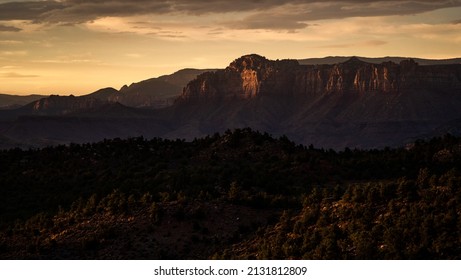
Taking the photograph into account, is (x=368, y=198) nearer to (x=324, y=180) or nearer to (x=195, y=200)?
(x=195, y=200)

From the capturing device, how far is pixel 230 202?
4425cm

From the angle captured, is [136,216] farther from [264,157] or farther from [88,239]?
[264,157]

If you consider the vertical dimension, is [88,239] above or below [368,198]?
below

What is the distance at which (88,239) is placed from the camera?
40.5 metres

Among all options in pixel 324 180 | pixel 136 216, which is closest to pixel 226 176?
pixel 324 180

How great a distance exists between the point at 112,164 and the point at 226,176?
16960mm

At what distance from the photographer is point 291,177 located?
56750 mm

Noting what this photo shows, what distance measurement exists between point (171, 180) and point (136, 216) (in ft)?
38.3

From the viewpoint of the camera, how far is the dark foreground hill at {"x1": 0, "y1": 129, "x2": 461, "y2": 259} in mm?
32219

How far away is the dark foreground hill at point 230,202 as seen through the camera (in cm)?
3222
